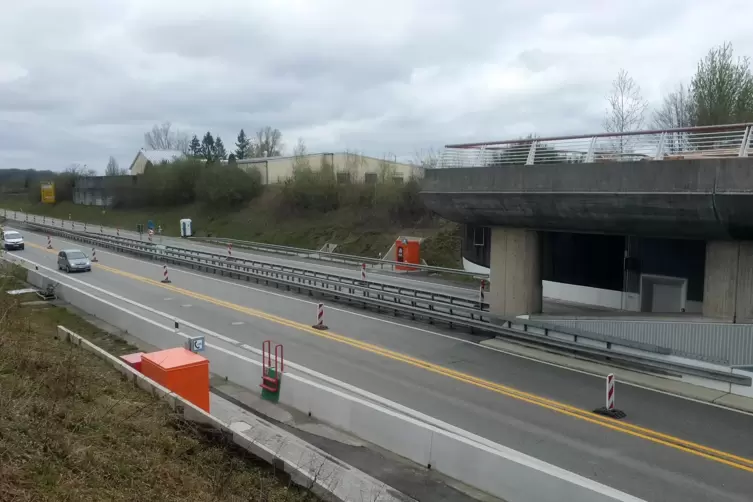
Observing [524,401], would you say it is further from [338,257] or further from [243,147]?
[243,147]

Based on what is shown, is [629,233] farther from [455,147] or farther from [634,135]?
[455,147]

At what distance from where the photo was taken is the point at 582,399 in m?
12.8

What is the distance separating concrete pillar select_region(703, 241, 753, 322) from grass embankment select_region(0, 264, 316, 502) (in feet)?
37.4

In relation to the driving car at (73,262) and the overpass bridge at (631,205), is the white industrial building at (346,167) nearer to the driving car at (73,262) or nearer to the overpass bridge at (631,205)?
the driving car at (73,262)

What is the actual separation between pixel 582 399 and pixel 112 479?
967 centimetres

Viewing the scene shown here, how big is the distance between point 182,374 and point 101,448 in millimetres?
3077

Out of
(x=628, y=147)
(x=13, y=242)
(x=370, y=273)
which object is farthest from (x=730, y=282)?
(x=13, y=242)

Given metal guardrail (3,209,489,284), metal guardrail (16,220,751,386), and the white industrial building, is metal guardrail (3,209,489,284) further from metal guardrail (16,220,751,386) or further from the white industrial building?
the white industrial building

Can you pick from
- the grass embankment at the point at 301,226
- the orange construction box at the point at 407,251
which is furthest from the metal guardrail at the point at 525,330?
the grass embankment at the point at 301,226

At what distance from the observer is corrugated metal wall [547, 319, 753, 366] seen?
13.6 meters

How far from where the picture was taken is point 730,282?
46.1 ft

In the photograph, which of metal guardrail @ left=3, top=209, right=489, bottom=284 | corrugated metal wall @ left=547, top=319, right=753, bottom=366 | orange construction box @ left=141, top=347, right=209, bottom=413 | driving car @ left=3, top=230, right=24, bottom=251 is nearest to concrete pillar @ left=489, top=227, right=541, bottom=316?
corrugated metal wall @ left=547, top=319, right=753, bottom=366

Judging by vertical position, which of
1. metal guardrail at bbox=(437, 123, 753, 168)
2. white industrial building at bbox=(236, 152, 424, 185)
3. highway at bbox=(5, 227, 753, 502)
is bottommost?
highway at bbox=(5, 227, 753, 502)

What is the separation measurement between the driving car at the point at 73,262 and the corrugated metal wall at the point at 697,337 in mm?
28876
